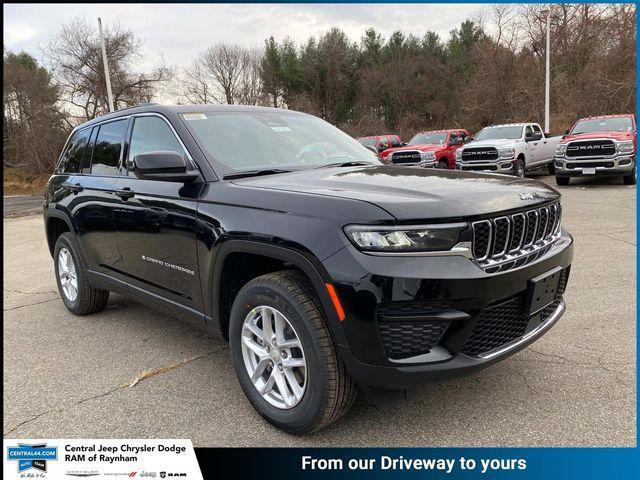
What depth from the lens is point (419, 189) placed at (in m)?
2.51

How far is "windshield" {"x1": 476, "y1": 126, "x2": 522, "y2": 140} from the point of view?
14.8 metres

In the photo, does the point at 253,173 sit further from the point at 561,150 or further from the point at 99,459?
the point at 561,150

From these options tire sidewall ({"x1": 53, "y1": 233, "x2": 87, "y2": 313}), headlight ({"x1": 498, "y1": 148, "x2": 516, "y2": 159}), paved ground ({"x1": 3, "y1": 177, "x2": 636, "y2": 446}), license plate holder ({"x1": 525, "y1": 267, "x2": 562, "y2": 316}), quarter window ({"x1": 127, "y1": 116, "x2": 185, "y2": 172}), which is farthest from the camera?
headlight ({"x1": 498, "y1": 148, "x2": 516, "y2": 159})

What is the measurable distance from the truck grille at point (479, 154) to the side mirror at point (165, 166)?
1231 centimetres

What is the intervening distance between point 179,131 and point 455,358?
7.38 feet

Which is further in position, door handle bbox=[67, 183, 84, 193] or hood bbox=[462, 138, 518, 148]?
hood bbox=[462, 138, 518, 148]

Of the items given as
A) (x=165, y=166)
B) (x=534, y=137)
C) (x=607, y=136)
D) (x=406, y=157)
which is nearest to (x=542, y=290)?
(x=165, y=166)

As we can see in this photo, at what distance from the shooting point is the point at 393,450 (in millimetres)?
2525

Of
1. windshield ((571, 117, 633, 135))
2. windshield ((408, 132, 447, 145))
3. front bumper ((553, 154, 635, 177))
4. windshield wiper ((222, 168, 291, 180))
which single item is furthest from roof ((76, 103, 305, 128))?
windshield ((408, 132, 447, 145))

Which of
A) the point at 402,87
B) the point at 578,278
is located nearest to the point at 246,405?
the point at 578,278

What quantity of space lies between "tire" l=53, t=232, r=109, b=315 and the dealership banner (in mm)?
2036

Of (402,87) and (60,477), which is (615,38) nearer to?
(402,87)

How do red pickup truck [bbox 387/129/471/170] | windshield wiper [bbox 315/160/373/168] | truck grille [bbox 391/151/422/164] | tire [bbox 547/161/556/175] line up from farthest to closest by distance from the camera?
1. tire [bbox 547/161/556/175]
2. truck grille [bbox 391/151/422/164]
3. red pickup truck [bbox 387/129/471/170]
4. windshield wiper [bbox 315/160/373/168]

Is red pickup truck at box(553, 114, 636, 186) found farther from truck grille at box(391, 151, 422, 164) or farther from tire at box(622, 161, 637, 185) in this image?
truck grille at box(391, 151, 422, 164)
